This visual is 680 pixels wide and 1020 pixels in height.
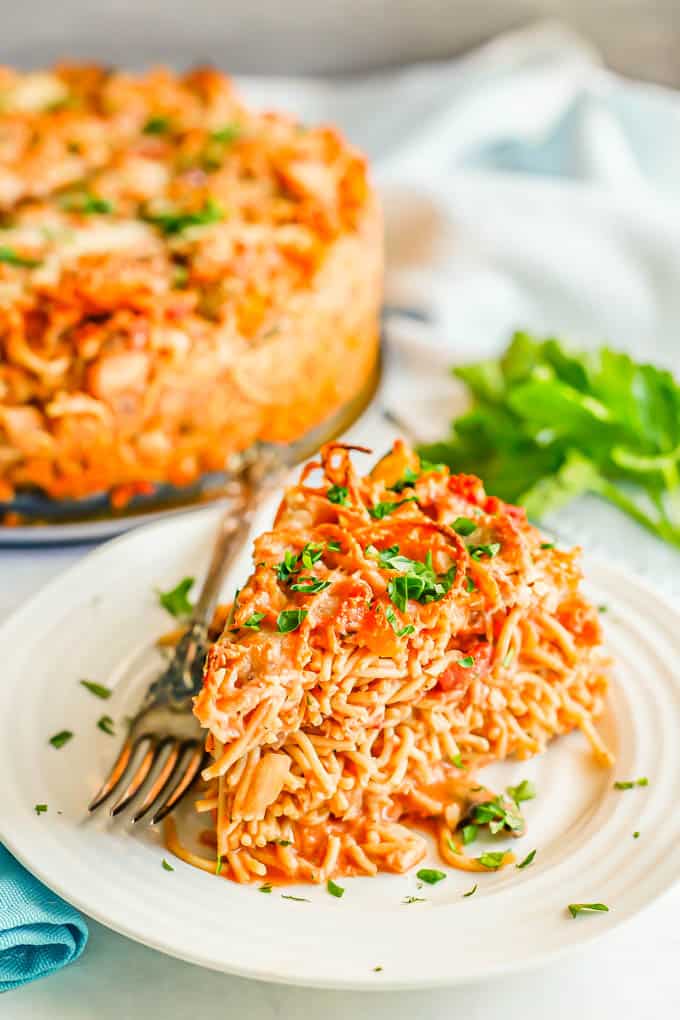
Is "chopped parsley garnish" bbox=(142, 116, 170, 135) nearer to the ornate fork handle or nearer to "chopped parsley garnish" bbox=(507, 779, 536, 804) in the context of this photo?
the ornate fork handle

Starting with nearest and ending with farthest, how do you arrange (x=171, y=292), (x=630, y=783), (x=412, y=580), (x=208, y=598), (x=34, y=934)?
(x=34, y=934)
(x=412, y=580)
(x=630, y=783)
(x=208, y=598)
(x=171, y=292)

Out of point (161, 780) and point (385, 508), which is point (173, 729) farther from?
point (385, 508)

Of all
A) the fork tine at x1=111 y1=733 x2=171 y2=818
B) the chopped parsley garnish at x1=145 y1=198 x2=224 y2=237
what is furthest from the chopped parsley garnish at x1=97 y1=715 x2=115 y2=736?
the chopped parsley garnish at x1=145 y1=198 x2=224 y2=237

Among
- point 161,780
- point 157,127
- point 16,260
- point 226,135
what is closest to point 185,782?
point 161,780

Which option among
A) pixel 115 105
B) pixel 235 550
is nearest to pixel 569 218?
pixel 115 105

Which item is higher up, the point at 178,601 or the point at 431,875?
the point at 431,875

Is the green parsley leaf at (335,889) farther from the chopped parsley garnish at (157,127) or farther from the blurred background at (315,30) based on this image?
the blurred background at (315,30)

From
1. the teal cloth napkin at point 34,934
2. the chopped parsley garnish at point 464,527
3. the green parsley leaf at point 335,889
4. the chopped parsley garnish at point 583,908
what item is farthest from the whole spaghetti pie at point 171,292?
the chopped parsley garnish at point 583,908
